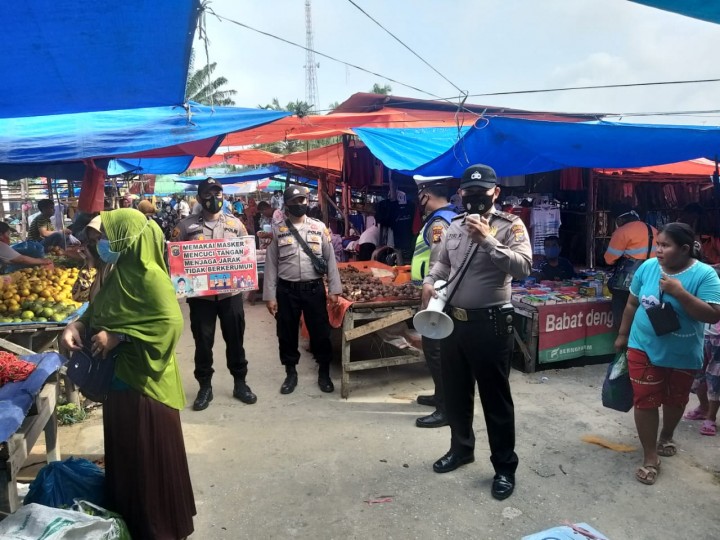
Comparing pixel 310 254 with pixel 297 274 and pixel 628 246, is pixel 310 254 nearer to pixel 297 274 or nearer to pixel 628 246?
pixel 297 274

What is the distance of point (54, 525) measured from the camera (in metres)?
2.02

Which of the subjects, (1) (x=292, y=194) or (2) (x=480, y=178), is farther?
(1) (x=292, y=194)

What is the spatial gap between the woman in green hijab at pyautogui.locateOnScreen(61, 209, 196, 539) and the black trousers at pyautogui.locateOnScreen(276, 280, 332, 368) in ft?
7.45

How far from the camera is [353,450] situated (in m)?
3.69

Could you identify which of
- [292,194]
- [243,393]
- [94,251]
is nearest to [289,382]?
[243,393]

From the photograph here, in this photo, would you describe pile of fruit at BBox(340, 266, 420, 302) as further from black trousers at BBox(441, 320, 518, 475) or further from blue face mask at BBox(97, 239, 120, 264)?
blue face mask at BBox(97, 239, 120, 264)

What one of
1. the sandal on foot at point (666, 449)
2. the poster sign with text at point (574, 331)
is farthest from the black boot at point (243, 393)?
the sandal on foot at point (666, 449)

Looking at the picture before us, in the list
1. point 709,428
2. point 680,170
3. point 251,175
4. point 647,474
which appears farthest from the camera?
point 251,175

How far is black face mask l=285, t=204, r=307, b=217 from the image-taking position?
461cm

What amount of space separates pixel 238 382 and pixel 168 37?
308cm

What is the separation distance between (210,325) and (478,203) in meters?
2.75

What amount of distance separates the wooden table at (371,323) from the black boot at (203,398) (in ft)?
4.07

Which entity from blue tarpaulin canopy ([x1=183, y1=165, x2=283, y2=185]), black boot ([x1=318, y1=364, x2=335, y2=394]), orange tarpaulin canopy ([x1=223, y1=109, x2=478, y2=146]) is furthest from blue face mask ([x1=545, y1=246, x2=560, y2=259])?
blue tarpaulin canopy ([x1=183, y1=165, x2=283, y2=185])

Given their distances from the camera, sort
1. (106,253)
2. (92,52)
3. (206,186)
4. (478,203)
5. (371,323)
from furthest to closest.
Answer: (371,323), (206,186), (478,203), (92,52), (106,253)
